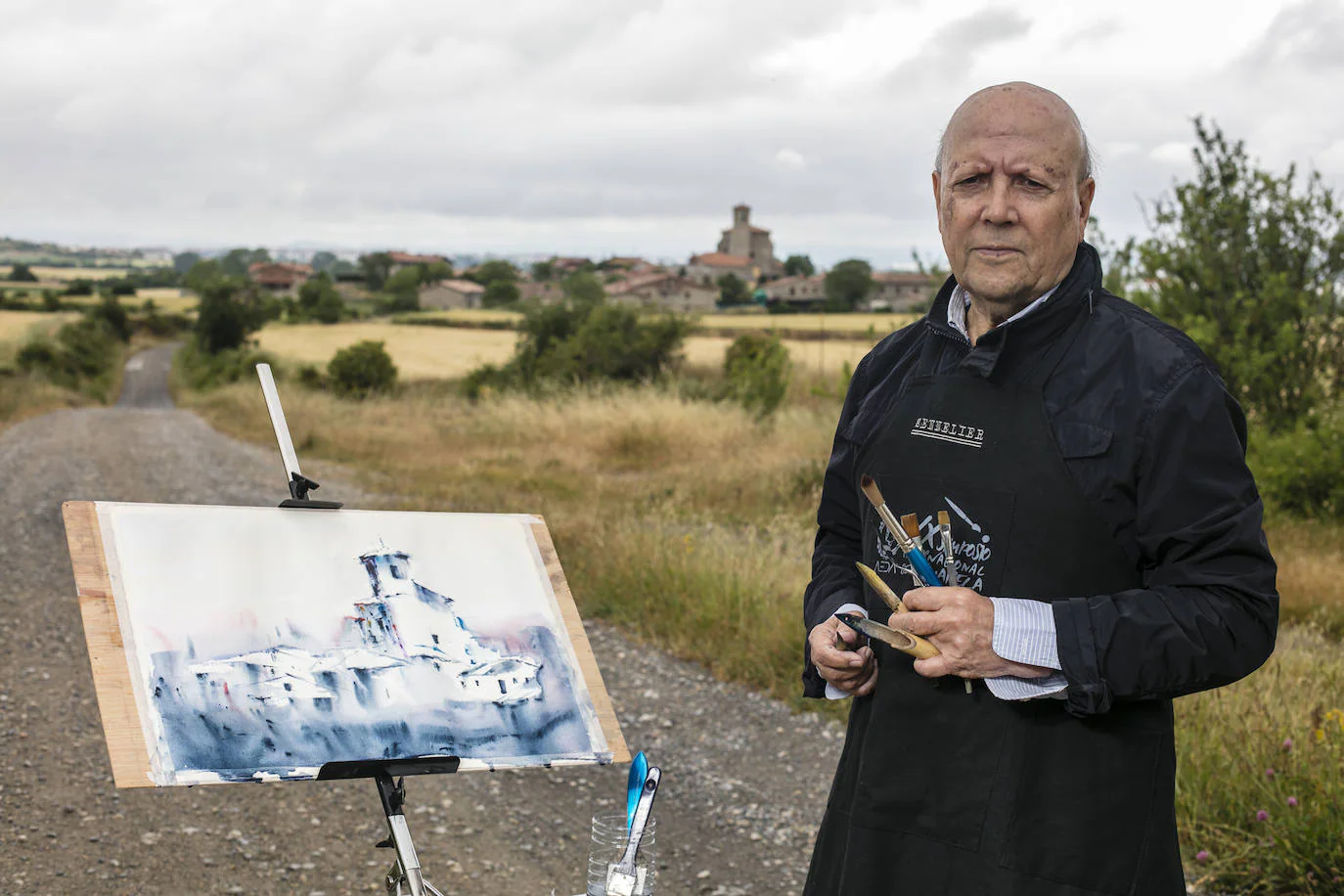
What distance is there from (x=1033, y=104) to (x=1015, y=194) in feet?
0.48

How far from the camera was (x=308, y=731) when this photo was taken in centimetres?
229

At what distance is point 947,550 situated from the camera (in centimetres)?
188

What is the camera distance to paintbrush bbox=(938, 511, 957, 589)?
1.88m

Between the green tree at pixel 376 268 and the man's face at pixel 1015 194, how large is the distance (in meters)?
83.0

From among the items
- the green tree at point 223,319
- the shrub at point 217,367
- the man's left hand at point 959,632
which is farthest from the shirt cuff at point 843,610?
the green tree at point 223,319

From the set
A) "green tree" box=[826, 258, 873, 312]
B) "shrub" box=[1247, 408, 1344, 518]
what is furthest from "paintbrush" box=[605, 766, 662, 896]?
"green tree" box=[826, 258, 873, 312]

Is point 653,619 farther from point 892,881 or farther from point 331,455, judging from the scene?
point 331,455

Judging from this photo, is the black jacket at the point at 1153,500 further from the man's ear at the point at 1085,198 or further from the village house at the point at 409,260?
the village house at the point at 409,260

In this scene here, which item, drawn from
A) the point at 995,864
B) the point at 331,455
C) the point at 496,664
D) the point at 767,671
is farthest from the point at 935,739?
the point at 331,455

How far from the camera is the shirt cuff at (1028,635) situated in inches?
68.4

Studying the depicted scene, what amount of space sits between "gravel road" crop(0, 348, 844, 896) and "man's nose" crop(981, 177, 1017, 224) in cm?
305

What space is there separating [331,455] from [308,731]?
14.7 metres

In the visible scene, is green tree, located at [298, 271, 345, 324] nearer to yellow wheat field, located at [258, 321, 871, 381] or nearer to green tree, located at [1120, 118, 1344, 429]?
yellow wheat field, located at [258, 321, 871, 381]

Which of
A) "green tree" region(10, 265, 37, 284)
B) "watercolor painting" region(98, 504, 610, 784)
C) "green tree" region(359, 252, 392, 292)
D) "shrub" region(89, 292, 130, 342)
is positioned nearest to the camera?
"watercolor painting" region(98, 504, 610, 784)
